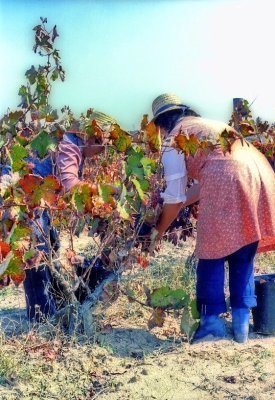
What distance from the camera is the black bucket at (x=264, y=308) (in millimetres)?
3596

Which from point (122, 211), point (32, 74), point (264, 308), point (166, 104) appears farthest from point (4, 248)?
point (264, 308)

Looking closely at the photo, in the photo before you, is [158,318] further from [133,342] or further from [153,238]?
[153,238]

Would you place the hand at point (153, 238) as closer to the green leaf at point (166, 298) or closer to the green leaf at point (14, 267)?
the green leaf at point (166, 298)

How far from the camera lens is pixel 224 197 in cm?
331

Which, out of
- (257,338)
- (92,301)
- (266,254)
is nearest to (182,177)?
(92,301)

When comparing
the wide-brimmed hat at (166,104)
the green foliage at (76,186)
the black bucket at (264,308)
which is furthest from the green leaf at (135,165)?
the black bucket at (264,308)

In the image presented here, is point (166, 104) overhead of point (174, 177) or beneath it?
overhead

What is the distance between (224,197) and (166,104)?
24.2 inches

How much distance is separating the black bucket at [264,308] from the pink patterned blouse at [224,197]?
15.8 inches

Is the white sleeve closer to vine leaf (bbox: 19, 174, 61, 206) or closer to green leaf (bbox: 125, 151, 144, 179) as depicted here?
green leaf (bbox: 125, 151, 144, 179)

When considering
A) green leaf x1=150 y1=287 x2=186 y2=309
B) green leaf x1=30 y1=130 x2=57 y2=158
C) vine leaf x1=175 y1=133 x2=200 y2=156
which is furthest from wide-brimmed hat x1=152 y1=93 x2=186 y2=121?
green leaf x1=30 y1=130 x2=57 y2=158

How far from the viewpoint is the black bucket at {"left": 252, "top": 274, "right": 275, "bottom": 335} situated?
3596 millimetres

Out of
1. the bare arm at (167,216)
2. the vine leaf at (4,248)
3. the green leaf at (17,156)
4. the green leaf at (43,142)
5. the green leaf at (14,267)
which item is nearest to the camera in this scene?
the vine leaf at (4,248)

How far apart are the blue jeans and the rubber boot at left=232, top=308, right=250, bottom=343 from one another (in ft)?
0.11
